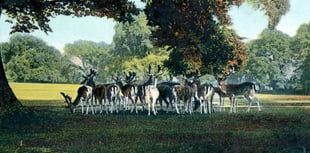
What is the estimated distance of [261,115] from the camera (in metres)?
6.13

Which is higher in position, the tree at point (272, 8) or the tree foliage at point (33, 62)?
the tree at point (272, 8)

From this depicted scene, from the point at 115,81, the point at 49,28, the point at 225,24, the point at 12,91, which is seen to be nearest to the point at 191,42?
the point at 225,24

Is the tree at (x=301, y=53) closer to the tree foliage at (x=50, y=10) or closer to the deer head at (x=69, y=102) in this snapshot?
the tree foliage at (x=50, y=10)

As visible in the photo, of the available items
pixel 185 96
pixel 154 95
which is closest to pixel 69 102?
pixel 154 95

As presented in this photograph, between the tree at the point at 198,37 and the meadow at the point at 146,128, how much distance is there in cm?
54

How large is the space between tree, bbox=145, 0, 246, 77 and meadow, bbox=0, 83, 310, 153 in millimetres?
537

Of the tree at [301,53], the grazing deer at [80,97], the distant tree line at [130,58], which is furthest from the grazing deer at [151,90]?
the tree at [301,53]

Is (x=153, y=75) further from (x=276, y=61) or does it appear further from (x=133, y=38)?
(x=276, y=61)

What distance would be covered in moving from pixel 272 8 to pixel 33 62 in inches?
108

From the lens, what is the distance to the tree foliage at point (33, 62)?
18.5 ft

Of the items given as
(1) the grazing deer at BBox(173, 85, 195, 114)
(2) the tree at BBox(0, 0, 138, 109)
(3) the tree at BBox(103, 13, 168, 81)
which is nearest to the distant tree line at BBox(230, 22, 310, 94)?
(1) the grazing deer at BBox(173, 85, 195, 114)

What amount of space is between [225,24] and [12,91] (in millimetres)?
2437

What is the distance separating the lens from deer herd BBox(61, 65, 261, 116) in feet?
19.4

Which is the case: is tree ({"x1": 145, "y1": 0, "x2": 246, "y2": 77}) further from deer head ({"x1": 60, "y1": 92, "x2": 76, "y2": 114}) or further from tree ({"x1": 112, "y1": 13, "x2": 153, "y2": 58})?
deer head ({"x1": 60, "y1": 92, "x2": 76, "y2": 114})
